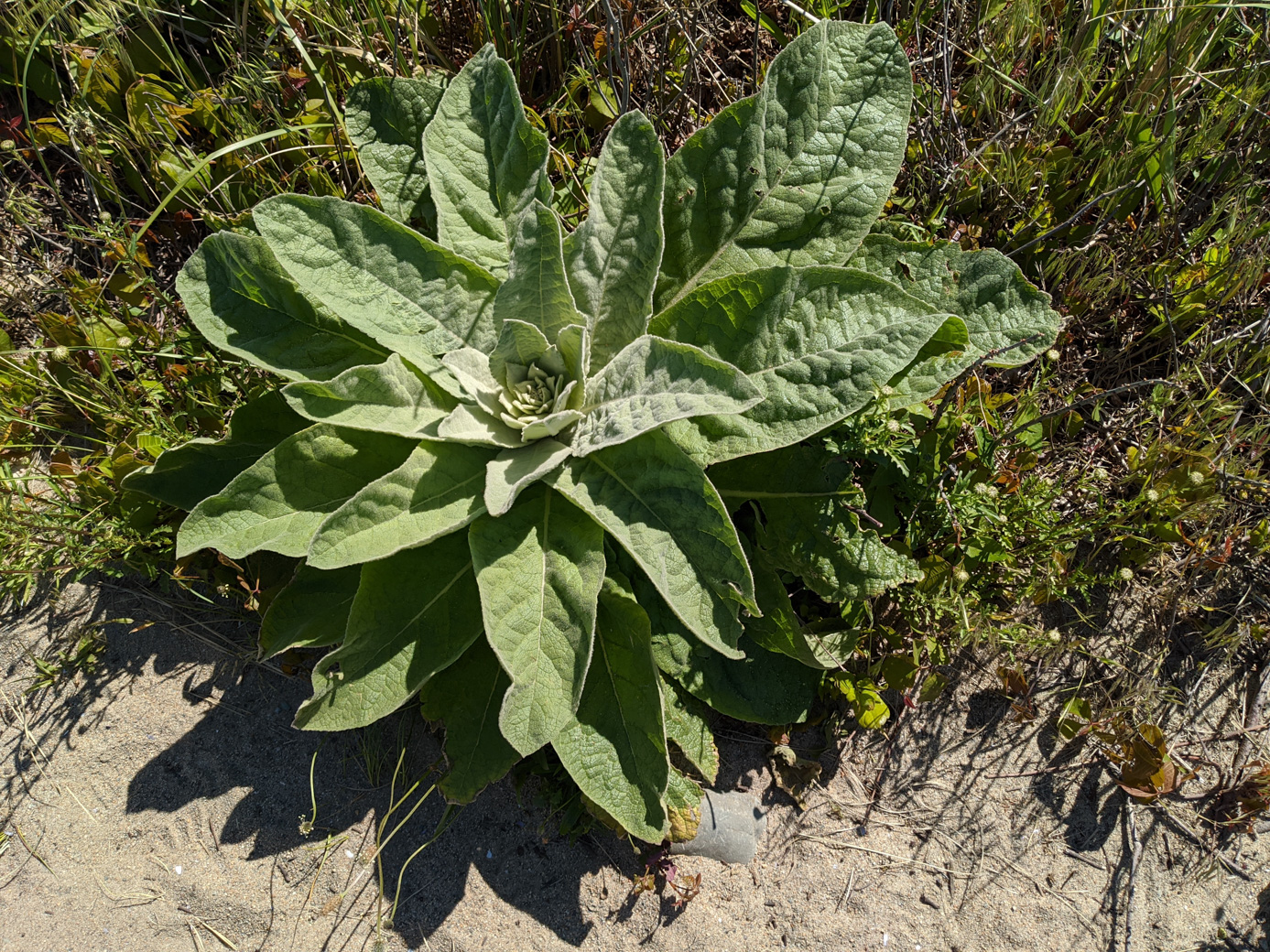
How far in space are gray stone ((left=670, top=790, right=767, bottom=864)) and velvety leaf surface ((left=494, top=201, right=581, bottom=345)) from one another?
1.79 m

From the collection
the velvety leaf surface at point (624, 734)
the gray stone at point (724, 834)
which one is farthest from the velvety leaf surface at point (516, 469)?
the gray stone at point (724, 834)

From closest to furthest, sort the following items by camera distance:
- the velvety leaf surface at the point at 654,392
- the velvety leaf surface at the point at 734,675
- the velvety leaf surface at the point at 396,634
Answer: the velvety leaf surface at the point at 654,392, the velvety leaf surface at the point at 396,634, the velvety leaf surface at the point at 734,675

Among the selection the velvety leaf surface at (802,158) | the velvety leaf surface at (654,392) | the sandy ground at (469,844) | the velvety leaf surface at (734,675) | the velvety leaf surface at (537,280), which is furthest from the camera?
the sandy ground at (469,844)

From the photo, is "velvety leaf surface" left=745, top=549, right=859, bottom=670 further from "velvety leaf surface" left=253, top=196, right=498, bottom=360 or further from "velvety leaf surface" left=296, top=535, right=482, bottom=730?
"velvety leaf surface" left=253, top=196, right=498, bottom=360

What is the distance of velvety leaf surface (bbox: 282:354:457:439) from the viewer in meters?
2.03

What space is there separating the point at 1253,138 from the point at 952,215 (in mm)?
1179

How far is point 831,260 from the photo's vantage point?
245 centimetres

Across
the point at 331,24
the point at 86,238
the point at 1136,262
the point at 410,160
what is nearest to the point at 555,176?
the point at 410,160

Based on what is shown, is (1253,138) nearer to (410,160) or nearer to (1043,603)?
(1043,603)

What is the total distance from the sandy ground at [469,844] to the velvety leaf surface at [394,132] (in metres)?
1.70

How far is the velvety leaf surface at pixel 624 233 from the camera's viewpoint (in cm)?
217

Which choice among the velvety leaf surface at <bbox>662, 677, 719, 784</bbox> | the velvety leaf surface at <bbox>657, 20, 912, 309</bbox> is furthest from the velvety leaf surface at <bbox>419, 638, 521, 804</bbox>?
the velvety leaf surface at <bbox>657, 20, 912, 309</bbox>

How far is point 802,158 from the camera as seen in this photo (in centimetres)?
243

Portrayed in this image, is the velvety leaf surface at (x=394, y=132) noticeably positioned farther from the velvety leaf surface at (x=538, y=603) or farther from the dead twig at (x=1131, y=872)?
the dead twig at (x=1131, y=872)
